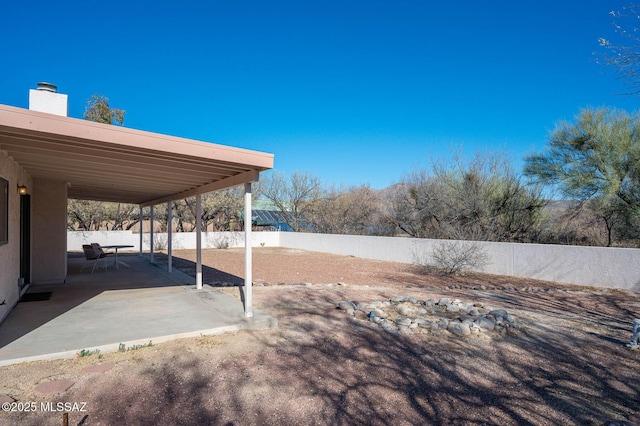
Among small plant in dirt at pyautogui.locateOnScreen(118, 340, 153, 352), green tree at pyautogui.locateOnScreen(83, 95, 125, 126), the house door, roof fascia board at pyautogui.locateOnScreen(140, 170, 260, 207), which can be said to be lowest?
small plant in dirt at pyautogui.locateOnScreen(118, 340, 153, 352)

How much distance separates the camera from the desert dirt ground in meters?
3.15

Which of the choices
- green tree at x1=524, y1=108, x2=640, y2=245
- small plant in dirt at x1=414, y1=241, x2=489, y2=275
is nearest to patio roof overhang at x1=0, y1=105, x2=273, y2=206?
small plant in dirt at x1=414, y1=241, x2=489, y2=275

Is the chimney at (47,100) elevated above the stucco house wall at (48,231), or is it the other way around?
the chimney at (47,100)

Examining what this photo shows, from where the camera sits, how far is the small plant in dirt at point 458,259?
492 inches

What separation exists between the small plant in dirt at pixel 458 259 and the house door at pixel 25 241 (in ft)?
36.1

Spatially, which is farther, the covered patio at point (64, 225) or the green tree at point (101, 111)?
the green tree at point (101, 111)

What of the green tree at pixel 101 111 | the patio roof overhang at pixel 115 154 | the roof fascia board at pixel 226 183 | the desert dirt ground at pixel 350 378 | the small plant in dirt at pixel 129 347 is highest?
the green tree at pixel 101 111

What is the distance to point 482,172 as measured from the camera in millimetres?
16391

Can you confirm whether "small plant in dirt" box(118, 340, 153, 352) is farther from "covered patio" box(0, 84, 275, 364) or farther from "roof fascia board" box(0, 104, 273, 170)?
"roof fascia board" box(0, 104, 273, 170)

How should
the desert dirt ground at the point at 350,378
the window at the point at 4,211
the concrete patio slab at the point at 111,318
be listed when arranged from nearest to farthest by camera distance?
the desert dirt ground at the point at 350,378
the concrete patio slab at the point at 111,318
the window at the point at 4,211

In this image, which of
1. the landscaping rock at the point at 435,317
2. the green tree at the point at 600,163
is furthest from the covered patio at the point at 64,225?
the green tree at the point at 600,163

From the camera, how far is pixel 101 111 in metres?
25.8

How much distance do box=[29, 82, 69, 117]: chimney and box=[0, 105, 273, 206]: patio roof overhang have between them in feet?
2.45

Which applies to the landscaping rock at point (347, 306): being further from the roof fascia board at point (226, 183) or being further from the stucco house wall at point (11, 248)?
the stucco house wall at point (11, 248)
